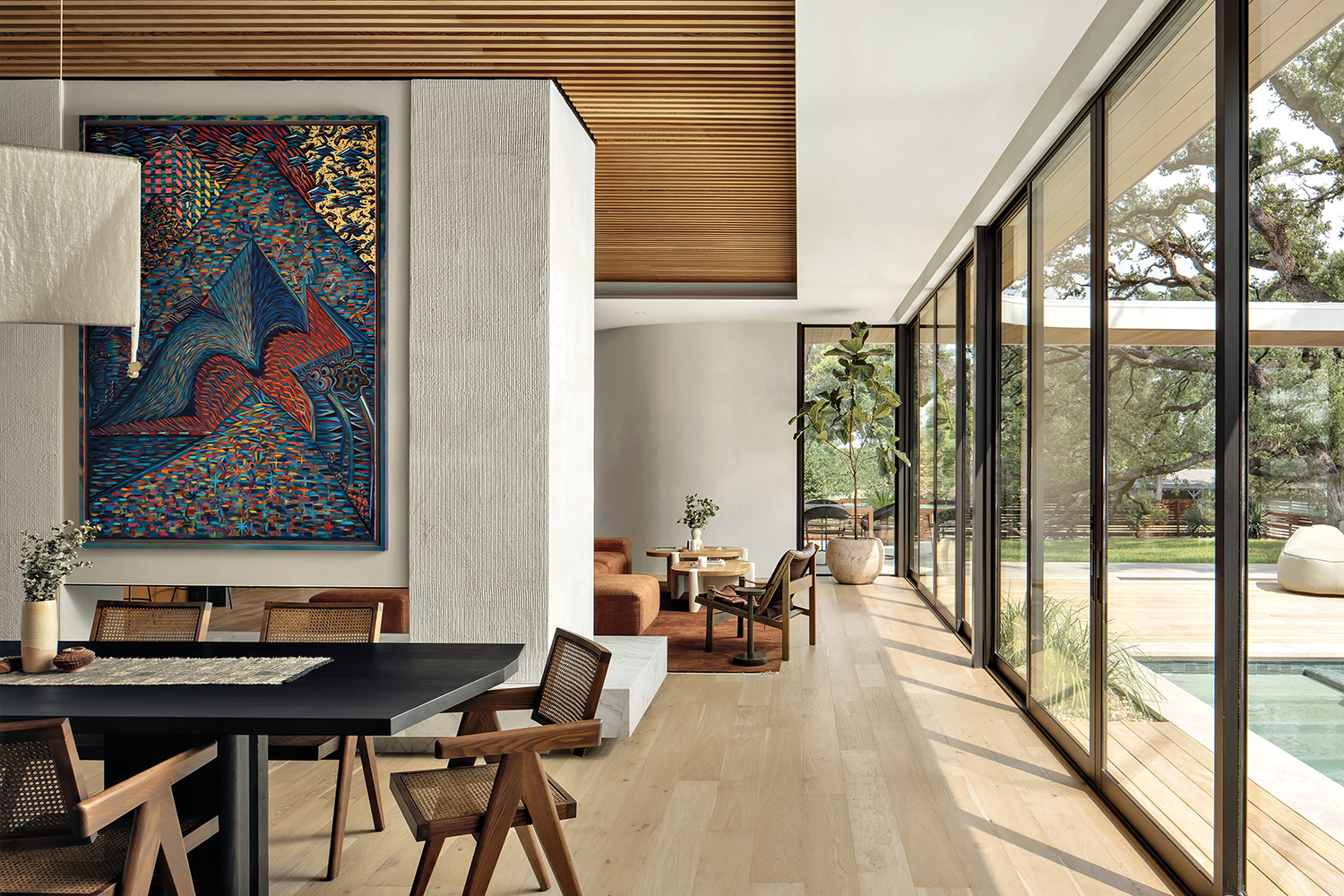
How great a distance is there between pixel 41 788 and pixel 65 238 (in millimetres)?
1464

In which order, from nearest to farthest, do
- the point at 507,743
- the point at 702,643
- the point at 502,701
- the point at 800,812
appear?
the point at 507,743 → the point at 502,701 → the point at 800,812 → the point at 702,643

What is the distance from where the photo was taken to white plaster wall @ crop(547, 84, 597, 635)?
4074mm

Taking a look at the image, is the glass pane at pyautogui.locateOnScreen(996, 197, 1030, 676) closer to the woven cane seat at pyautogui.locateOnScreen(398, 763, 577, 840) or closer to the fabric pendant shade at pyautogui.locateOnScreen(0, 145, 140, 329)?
the woven cane seat at pyautogui.locateOnScreen(398, 763, 577, 840)

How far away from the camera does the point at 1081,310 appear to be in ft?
12.3

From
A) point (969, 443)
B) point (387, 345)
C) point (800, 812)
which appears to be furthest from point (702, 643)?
point (387, 345)

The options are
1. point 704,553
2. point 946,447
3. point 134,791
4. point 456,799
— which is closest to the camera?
point 134,791

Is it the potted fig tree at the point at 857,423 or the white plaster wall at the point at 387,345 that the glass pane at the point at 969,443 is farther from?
the white plaster wall at the point at 387,345

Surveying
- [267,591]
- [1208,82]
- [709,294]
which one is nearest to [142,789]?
[1208,82]

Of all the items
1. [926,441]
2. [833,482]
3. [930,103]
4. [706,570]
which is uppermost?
[930,103]

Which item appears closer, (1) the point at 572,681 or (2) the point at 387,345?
(1) the point at 572,681

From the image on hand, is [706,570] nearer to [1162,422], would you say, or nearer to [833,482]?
[833,482]

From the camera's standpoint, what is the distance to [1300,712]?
2.11 m

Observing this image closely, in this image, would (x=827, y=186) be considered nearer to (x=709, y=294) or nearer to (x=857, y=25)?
(x=857, y=25)

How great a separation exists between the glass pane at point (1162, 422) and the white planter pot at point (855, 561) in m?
6.00
